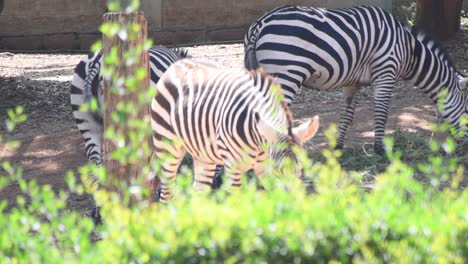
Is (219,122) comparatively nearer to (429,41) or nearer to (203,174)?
(203,174)

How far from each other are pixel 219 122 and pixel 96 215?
172cm

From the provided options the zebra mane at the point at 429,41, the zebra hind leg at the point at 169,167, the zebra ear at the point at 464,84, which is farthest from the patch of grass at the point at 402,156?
the zebra hind leg at the point at 169,167

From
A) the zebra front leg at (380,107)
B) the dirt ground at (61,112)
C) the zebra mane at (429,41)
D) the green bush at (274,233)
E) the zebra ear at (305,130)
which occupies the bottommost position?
the dirt ground at (61,112)

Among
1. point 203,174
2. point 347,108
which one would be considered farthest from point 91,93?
point 347,108

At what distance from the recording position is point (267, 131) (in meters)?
6.50

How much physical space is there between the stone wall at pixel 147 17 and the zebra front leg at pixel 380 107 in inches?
397

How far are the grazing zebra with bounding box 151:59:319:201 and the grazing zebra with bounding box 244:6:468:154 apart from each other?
1.55m

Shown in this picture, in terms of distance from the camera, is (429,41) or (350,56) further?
(429,41)

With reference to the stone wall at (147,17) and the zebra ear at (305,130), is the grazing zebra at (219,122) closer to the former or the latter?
the zebra ear at (305,130)

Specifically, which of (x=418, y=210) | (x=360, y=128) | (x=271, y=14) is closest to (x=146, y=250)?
(x=418, y=210)

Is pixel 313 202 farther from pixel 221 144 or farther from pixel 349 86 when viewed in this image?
pixel 349 86

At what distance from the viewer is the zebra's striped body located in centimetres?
881

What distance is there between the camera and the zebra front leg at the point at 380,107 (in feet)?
33.9

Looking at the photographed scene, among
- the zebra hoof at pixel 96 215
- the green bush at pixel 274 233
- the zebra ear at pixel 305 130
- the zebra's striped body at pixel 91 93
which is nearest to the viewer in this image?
the green bush at pixel 274 233
